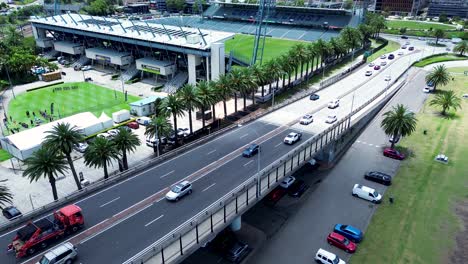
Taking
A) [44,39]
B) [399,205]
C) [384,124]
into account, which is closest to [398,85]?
[384,124]

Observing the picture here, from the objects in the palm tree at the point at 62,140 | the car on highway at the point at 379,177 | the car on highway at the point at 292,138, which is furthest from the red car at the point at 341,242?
the palm tree at the point at 62,140

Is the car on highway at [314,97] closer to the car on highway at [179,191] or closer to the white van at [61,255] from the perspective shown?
the car on highway at [179,191]

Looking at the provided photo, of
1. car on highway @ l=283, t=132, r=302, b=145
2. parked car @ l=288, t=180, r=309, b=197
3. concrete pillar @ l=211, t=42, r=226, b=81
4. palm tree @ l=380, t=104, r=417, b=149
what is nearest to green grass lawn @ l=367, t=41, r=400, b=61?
concrete pillar @ l=211, t=42, r=226, b=81

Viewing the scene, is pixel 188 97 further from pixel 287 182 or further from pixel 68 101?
pixel 68 101

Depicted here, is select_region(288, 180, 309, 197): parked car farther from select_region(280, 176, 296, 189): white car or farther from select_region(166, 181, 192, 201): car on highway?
select_region(166, 181, 192, 201): car on highway

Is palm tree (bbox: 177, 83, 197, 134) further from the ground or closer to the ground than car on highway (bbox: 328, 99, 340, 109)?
further from the ground

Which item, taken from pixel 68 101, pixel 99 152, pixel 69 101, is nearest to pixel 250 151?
pixel 99 152
